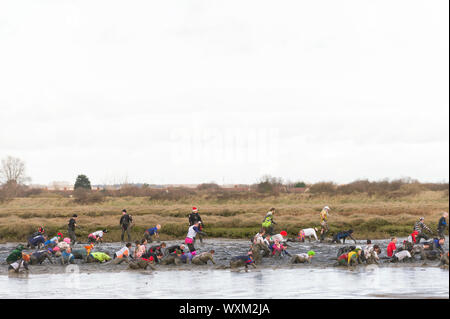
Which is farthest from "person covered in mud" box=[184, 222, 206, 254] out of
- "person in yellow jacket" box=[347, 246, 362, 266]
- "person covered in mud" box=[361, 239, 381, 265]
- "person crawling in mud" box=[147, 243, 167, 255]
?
"person covered in mud" box=[361, 239, 381, 265]

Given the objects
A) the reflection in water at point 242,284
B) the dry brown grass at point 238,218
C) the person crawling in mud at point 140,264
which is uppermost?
the dry brown grass at point 238,218

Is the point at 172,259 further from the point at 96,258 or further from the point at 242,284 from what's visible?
the point at 242,284

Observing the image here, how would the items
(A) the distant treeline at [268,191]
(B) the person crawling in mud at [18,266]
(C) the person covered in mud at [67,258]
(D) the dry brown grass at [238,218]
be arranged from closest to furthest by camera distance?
(B) the person crawling in mud at [18,266], (C) the person covered in mud at [67,258], (D) the dry brown grass at [238,218], (A) the distant treeline at [268,191]

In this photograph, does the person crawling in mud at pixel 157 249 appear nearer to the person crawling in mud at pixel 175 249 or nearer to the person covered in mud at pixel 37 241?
the person crawling in mud at pixel 175 249

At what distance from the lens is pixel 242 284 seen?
25.7 meters

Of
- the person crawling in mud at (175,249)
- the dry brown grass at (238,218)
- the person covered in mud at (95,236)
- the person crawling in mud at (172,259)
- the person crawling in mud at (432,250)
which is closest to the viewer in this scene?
the person crawling in mud at (432,250)

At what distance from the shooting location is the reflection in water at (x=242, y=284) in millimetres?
23453

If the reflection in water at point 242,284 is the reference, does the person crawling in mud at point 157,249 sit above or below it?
above

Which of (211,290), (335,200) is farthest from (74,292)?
(335,200)

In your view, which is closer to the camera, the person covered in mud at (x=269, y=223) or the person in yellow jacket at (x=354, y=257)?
the person in yellow jacket at (x=354, y=257)

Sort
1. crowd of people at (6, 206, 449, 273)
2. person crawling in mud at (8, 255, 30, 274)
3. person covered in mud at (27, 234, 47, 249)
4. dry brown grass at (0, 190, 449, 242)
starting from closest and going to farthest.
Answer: person crawling in mud at (8, 255, 30, 274), crowd of people at (6, 206, 449, 273), person covered in mud at (27, 234, 47, 249), dry brown grass at (0, 190, 449, 242)

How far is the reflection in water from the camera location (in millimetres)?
23453

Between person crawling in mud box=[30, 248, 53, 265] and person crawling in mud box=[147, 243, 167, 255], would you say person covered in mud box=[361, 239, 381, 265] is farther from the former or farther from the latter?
person crawling in mud box=[30, 248, 53, 265]

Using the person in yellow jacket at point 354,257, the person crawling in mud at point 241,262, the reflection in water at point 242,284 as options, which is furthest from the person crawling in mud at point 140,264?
the person in yellow jacket at point 354,257
